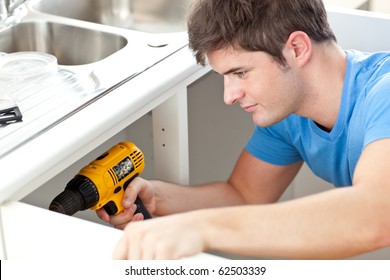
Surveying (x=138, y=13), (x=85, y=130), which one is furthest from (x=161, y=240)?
(x=138, y=13)

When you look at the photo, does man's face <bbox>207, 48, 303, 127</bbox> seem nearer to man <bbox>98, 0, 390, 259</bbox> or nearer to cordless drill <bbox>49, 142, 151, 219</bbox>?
man <bbox>98, 0, 390, 259</bbox>

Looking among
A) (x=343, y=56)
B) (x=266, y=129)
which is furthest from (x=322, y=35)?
(x=266, y=129)

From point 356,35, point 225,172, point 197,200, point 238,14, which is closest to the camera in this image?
point 238,14

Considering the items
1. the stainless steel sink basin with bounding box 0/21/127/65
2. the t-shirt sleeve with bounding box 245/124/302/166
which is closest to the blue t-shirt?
the t-shirt sleeve with bounding box 245/124/302/166

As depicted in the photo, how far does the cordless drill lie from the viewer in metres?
1.46

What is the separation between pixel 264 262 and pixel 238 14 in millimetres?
537

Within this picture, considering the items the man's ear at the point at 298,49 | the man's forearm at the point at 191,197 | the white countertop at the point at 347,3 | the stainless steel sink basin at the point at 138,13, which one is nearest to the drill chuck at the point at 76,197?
the man's forearm at the point at 191,197

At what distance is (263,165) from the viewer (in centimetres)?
181

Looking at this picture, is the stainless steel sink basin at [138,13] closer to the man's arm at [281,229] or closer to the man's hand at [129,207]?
the man's hand at [129,207]

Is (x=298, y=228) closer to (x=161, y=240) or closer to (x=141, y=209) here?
(x=161, y=240)

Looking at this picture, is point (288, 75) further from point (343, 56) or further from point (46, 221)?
point (46, 221)

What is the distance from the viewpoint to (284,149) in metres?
1.77

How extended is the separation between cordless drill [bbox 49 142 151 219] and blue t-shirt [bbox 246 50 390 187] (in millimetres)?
346

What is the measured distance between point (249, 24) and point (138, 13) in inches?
34.8
